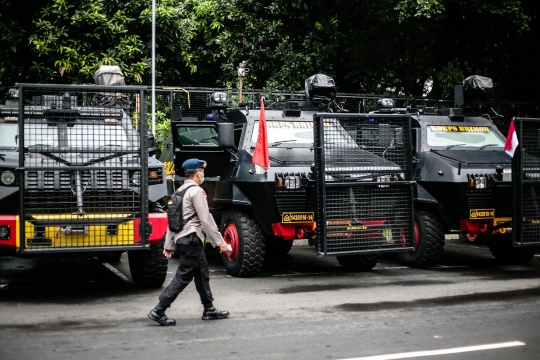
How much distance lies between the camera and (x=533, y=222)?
11797 mm

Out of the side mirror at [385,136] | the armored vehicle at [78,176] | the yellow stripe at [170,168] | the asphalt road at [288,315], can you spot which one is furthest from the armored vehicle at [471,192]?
the armored vehicle at [78,176]

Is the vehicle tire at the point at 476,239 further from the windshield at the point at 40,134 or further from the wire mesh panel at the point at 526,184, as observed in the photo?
the windshield at the point at 40,134

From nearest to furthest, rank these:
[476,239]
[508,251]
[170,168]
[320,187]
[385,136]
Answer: [320,187]
[385,136]
[508,251]
[170,168]
[476,239]

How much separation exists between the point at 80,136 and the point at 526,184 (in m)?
6.37

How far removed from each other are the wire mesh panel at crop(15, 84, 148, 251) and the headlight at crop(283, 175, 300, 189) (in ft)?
7.71

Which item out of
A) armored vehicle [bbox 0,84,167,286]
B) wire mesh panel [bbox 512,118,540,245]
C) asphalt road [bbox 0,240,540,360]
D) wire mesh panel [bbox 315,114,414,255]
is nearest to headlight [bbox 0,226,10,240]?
armored vehicle [bbox 0,84,167,286]

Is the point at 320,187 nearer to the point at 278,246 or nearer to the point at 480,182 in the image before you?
the point at 480,182

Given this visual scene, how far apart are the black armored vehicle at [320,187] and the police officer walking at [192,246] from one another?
9.21 feet

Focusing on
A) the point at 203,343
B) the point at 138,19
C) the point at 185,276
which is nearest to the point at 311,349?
the point at 203,343

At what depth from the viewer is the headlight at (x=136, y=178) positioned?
9.48 metres

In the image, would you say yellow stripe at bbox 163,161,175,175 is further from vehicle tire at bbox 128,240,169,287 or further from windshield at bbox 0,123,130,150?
windshield at bbox 0,123,130,150

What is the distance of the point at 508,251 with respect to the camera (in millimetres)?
13109

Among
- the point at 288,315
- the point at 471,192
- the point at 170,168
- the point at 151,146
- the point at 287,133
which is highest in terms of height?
the point at 287,133

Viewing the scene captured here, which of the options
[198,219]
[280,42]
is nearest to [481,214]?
[198,219]
